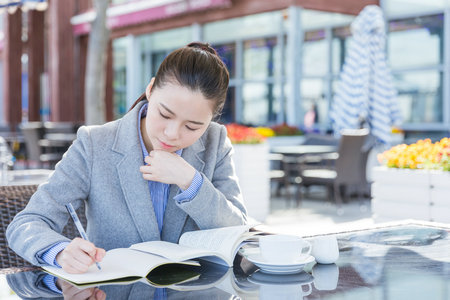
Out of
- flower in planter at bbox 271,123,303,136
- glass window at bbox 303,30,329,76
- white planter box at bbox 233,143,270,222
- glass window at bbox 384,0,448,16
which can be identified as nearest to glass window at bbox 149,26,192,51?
glass window at bbox 303,30,329,76

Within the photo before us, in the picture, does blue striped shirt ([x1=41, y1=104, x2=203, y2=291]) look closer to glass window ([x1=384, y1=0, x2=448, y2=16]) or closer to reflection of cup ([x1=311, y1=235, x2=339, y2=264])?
A: reflection of cup ([x1=311, y1=235, x2=339, y2=264])

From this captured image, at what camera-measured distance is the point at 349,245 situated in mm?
1621

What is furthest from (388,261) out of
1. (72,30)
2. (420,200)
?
(72,30)

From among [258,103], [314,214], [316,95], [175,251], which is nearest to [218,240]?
[175,251]

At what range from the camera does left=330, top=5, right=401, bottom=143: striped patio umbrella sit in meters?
7.99

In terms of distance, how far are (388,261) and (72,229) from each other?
96cm

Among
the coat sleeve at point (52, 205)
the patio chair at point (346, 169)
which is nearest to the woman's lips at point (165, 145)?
the coat sleeve at point (52, 205)

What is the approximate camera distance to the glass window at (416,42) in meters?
11.2

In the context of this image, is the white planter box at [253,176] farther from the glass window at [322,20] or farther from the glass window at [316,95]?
the glass window at [322,20]

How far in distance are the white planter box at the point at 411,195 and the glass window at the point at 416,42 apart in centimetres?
792

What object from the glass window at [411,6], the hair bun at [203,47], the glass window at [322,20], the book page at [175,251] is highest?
the glass window at [411,6]

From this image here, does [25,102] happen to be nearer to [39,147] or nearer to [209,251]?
[39,147]

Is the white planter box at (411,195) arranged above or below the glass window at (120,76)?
below

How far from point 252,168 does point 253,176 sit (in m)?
0.08
